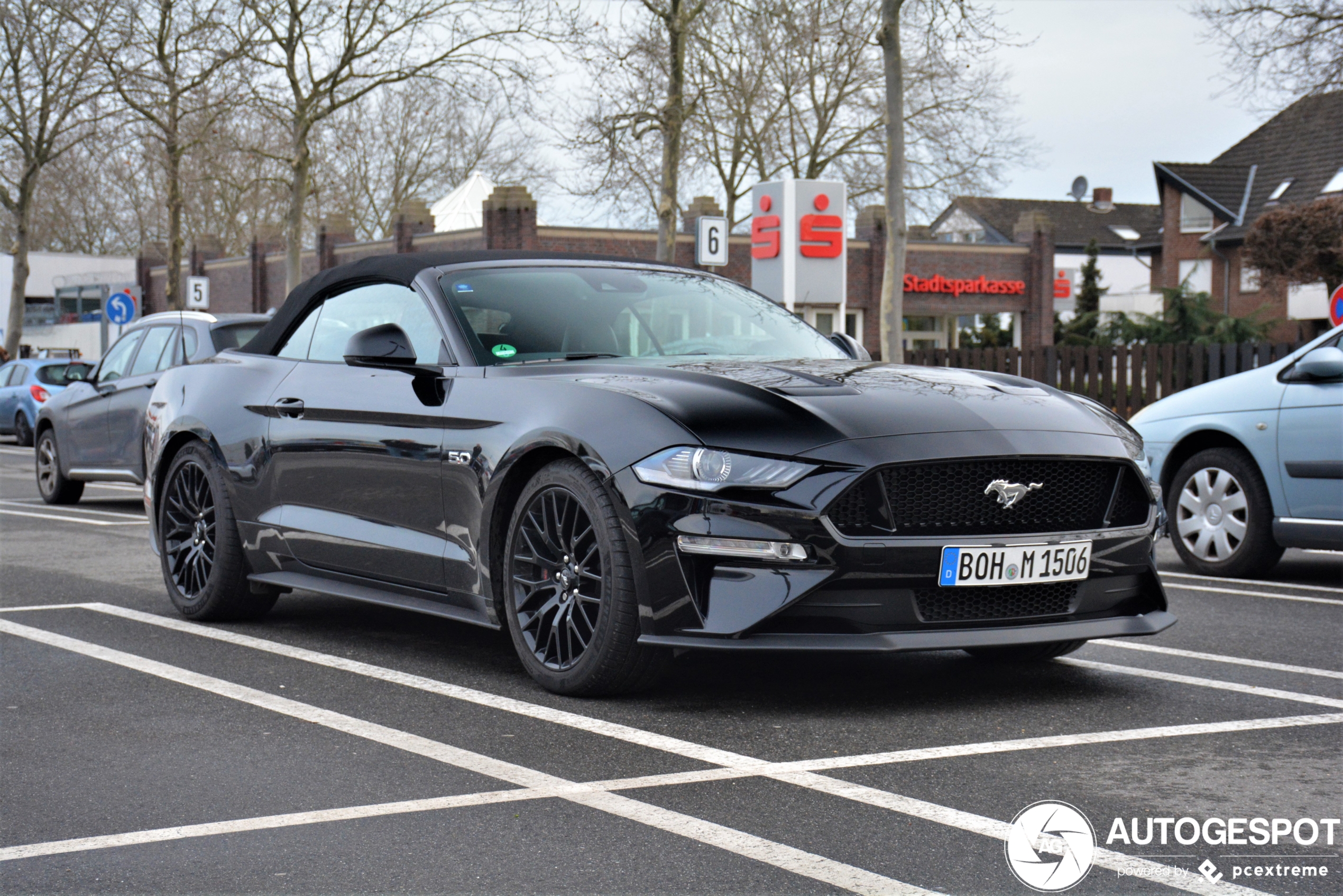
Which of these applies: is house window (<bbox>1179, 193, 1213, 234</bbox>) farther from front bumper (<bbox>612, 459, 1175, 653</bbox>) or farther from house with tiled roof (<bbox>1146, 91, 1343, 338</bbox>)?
front bumper (<bbox>612, 459, 1175, 653</bbox>)

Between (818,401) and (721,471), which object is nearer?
(721,471)

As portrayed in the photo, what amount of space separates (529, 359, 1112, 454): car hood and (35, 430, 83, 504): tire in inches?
411

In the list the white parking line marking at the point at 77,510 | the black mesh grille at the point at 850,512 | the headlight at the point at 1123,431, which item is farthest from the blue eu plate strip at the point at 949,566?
the white parking line marking at the point at 77,510

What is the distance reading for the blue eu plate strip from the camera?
187 inches

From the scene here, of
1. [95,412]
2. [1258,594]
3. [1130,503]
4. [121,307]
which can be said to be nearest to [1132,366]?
[1258,594]

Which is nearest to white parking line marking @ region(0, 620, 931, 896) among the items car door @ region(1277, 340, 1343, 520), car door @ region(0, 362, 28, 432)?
car door @ region(1277, 340, 1343, 520)

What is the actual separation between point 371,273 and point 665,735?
278 centimetres

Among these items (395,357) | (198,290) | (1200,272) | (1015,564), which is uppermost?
(1200,272)

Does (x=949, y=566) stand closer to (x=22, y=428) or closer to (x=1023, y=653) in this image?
(x=1023, y=653)

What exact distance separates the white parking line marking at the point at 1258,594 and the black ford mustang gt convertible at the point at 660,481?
9.00 ft

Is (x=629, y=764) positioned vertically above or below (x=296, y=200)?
below

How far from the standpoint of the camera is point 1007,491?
16.0 ft

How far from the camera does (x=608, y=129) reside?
25.8 metres

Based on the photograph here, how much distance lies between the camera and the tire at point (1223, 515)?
8.81 metres
